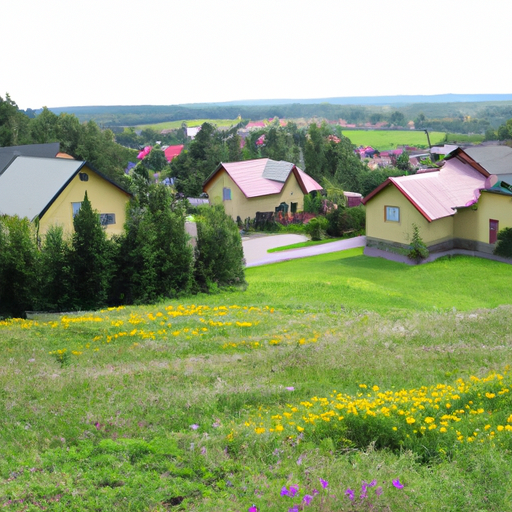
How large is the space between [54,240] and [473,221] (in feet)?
80.5

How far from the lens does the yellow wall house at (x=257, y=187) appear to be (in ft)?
172

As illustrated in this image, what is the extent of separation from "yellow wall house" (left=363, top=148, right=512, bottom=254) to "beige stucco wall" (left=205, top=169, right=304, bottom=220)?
15907mm

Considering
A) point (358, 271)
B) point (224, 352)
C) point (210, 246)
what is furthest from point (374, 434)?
point (358, 271)

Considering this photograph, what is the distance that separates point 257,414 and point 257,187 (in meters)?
44.4

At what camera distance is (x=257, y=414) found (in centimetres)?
921

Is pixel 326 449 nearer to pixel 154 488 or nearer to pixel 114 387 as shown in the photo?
pixel 154 488

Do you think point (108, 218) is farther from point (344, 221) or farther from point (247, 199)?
point (344, 221)

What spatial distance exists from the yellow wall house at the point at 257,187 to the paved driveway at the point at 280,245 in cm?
479

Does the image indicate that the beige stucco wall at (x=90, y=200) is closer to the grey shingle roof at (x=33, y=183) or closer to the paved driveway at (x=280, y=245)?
the grey shingle roof at (x=33, y=183)

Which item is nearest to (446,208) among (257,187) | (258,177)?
(257,187)

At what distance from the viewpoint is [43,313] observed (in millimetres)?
21969

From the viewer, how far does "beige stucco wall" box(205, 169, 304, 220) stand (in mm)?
52375

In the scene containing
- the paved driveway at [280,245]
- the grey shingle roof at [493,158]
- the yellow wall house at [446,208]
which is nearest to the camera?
the yellow wall house at [446,208]

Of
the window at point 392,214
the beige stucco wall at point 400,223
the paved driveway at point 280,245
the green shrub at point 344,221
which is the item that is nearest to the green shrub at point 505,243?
the beige stucco wall at point 400,223
